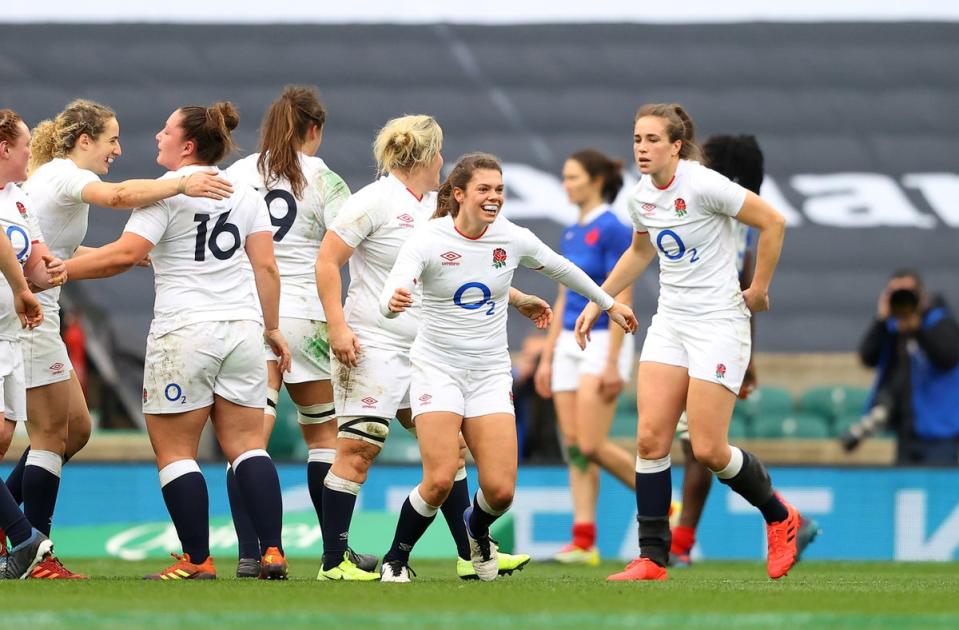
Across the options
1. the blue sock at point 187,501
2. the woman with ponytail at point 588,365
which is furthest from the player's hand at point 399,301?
the woman with ponytail at point 588,365

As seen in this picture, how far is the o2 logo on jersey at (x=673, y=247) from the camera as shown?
6.87m

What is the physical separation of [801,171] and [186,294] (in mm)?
9442

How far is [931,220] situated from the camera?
14602mm

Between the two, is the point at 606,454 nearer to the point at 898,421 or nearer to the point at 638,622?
the point at 898,421

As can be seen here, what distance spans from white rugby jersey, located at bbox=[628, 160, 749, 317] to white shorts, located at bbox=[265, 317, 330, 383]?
1.52 metres

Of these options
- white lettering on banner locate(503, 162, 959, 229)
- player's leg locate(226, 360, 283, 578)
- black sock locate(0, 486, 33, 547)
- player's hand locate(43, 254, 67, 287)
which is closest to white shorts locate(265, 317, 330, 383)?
player's leg locate(226, 360, 283, 578)

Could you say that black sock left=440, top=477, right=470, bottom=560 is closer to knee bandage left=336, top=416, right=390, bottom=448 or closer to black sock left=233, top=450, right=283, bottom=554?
knee bandage left=336, top=416, right=390, bottom=448

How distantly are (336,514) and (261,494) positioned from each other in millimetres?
341

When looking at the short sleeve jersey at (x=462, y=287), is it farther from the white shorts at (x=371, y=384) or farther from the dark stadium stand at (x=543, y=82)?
the dark stadium stand at (x=543, y=82)

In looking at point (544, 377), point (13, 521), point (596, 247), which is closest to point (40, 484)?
point (13, 521)

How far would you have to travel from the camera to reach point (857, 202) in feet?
48.6

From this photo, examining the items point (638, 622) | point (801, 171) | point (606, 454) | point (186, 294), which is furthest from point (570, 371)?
point (801, 171)

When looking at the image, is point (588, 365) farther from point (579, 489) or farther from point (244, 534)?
point (244, 534)

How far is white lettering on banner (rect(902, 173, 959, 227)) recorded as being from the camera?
1459 cm
